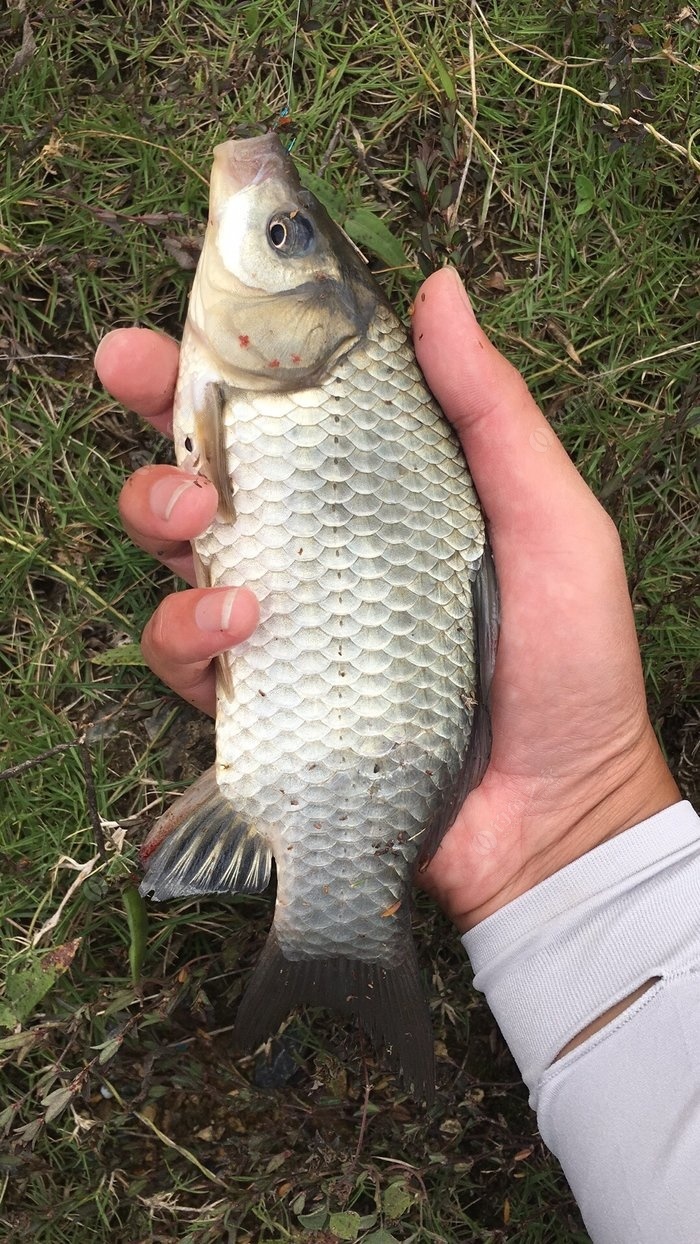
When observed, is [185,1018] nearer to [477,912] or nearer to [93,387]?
[477,912]

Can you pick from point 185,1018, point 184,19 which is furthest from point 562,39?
point 185,1018

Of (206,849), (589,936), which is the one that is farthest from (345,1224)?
(206,849)

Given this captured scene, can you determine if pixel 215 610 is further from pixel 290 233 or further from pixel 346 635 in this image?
pixel 290 233

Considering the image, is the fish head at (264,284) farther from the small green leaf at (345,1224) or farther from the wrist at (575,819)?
the small green leaf at (345,1224)

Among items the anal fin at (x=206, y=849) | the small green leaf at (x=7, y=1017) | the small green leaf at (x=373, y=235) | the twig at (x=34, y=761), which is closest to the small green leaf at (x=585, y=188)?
the small green leaf at (x=373, y=235)

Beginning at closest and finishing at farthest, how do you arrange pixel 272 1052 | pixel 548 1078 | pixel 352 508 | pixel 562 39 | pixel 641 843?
pixel 352 508
pixel 548 1078
pixel 641 843
pixel 272 1052
pixel 562 39

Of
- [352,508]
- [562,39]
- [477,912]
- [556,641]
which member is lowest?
[477,912]
